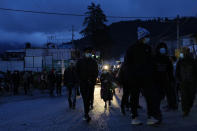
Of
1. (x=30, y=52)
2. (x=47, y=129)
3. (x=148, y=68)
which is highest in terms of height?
(x=30, y=52)

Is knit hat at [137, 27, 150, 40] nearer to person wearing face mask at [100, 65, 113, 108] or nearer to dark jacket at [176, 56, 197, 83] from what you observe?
dark jacket at [176, 56, 197, 83]

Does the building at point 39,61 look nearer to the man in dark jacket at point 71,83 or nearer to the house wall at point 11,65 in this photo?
the house wall at point 11,65

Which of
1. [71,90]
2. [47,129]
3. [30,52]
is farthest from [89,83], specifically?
[30,52]

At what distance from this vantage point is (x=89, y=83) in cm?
733

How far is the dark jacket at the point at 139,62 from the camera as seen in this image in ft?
20.0

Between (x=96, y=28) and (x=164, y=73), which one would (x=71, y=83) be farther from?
(x=96, y=28)

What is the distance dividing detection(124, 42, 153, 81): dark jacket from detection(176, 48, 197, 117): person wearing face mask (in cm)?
202

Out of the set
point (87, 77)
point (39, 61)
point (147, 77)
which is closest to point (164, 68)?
point (147, 77)

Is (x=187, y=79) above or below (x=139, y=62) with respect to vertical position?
below

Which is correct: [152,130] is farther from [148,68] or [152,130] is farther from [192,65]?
[192,65]

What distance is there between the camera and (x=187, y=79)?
775cm

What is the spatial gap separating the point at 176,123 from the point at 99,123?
183 centimetres

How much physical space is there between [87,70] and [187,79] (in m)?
2.82

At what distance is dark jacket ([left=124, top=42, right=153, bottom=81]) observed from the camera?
6.11m
